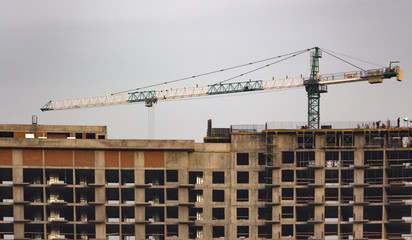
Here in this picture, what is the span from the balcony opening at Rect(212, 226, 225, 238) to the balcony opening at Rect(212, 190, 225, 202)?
4821 millimetres

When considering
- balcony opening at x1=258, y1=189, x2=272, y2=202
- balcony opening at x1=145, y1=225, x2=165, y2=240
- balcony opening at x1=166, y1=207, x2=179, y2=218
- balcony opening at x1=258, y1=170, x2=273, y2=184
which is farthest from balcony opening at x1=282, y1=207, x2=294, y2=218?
balcony opening at x1=145, y1=225, x2=165, y2=240

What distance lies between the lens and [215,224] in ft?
277

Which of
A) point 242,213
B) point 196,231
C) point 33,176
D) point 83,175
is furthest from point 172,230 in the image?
point 33,176

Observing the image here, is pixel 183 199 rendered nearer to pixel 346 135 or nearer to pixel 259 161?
pixel 259 161

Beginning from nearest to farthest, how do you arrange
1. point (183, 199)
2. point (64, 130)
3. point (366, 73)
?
point (183, 199), point (64, 130), point (366, 73)

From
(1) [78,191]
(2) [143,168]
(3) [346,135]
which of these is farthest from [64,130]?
(3) [346,135]

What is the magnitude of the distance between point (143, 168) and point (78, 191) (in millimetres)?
12208

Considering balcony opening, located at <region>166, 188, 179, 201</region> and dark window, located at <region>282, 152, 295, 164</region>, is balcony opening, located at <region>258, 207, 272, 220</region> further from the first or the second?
balcony opening, located at <region>166, 188, 179, 201</region>

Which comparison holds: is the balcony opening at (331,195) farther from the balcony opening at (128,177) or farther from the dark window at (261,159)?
the balcony opening at (128,177)

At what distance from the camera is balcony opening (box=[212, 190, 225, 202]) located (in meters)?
85.7

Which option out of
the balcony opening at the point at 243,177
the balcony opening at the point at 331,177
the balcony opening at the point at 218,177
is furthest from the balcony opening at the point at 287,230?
the balcony opening at the point at 218,177

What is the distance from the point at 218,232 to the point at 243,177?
10698 millimetres

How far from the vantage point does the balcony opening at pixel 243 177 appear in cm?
8550

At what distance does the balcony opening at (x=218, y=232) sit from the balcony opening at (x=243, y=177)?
8.70 metres
